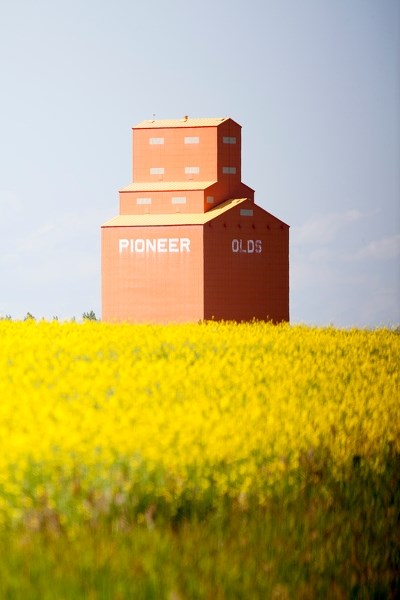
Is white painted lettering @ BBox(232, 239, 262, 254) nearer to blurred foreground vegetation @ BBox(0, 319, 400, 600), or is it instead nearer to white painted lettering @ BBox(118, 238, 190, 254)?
white painted lettering @ BBox(118, 238, 190, 254)

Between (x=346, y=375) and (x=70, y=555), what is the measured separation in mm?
7881

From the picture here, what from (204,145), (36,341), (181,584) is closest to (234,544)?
(181,584)

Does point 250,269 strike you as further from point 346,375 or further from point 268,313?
point 346,375

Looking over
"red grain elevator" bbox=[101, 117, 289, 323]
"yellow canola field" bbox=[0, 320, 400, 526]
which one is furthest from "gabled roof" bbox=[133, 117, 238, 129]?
"yellow canola field" bbox=[0, 320, 400, 526]

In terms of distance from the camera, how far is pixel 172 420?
960 centimetres

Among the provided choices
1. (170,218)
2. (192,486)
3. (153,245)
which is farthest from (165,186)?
(192,486)

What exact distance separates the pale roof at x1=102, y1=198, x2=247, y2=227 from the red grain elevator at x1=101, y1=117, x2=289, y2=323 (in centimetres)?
3

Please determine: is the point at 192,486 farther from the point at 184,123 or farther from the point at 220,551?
the point at 184,123

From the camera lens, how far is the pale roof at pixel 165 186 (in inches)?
1335

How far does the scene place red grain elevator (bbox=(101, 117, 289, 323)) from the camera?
3234 centimetres

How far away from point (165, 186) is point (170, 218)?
1.47m

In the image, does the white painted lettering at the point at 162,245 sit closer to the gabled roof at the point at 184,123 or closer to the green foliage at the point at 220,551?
the gabled roof at the point at 184,123

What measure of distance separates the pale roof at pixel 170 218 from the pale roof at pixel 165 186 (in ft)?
2.76

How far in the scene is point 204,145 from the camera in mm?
34438
